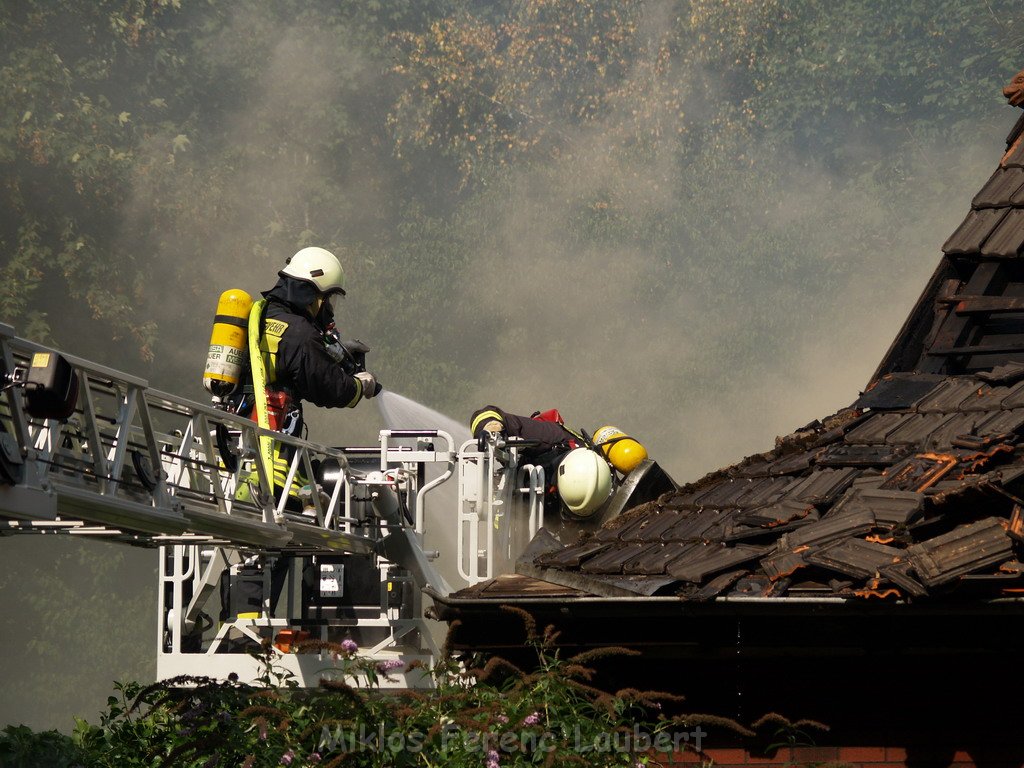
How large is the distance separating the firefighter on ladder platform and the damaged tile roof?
278cm

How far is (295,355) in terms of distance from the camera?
10.3m

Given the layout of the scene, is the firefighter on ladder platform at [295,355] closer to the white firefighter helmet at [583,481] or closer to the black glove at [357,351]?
the black glove at [357,351]

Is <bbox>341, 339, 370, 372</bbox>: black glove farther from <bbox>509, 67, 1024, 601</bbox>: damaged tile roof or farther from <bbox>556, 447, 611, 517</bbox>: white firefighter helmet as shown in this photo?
<bbox>509, 67, 1024, 601</bbox>: damaged tile roof

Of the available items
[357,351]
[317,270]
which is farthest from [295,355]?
[357,351]

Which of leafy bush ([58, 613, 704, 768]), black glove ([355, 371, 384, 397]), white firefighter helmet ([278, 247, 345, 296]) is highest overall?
white firefighter helmet ([278, 247, 345, 296])

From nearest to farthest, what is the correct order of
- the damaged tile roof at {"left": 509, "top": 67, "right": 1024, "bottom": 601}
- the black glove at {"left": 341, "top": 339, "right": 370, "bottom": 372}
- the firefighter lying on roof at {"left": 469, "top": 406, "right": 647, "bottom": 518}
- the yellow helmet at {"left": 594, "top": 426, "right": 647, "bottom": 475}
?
the damaged tile roof at {"left": 509, "top": 67, "right": 1024, "bottom": 601}
the firefighter lying on roof at {"left": 469, "top": 406, "right": 647, "bottom": 518}
the black glove at {"left": 341, "top": 339, "right": 370, "bottom": 372}
the yellow helmet at {"left": 594, "top": 426, "right": 647, "bottom": 475}

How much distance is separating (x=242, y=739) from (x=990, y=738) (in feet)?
10.6

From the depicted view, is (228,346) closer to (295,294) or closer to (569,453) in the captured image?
(295,294)

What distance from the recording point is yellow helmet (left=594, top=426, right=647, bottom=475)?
38.1ft

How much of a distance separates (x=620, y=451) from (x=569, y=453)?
80 centimetres

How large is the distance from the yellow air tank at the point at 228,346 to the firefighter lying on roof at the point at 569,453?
1.68 meters

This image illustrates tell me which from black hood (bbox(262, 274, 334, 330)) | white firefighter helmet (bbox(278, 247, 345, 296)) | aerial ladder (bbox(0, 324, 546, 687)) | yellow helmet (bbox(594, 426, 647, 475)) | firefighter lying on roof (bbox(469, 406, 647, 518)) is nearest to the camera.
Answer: aerial ladder (bbox(0, 324, 546, 687))

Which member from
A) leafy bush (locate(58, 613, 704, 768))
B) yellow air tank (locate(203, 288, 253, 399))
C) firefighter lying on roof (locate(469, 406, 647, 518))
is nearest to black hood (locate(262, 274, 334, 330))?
yellow air tank (locate(203, 288, 253, 399))

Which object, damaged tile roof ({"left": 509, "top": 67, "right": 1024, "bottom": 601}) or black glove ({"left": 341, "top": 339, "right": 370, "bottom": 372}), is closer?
damaged tile roof ({"left": 509, "top": 67, "right": 1024, "bottom": 601})
